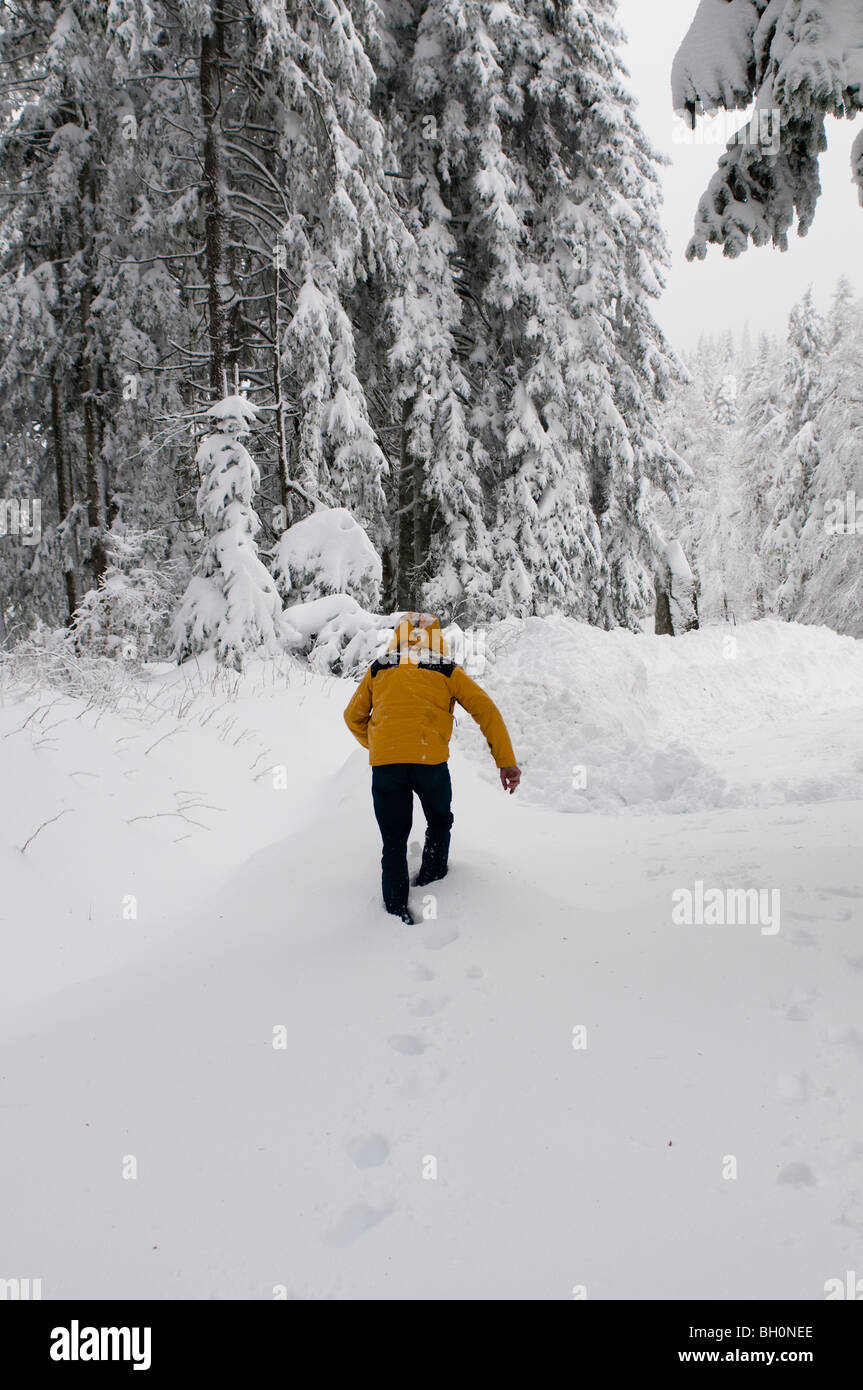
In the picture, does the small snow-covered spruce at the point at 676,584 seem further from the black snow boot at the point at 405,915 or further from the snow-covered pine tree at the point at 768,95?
the black snow boot at the point at 405,915

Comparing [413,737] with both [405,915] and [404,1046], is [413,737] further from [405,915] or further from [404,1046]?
[404,1046]

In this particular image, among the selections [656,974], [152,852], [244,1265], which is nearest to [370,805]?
[152,852]

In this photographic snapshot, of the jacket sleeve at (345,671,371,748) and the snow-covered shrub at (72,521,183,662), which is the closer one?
the jacket sleeve at (345,671,371,748)

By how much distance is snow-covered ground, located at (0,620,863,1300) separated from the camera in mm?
2285

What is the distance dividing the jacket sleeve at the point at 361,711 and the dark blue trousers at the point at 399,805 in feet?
1.26

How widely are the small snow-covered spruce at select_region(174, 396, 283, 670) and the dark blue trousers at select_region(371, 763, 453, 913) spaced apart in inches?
220

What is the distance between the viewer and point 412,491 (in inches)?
586

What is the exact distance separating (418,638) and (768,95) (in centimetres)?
350

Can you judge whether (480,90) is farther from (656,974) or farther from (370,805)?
(656,974)

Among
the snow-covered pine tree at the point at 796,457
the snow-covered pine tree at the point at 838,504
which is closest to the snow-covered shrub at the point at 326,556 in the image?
the snow-covered pine tree at the point at 838,504

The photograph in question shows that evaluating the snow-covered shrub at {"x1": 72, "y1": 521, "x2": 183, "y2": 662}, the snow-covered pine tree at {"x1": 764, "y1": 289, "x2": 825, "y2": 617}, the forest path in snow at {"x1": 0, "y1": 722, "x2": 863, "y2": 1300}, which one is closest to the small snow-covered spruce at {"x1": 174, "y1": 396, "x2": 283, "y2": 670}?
the snow-covered shrub at {"x1": 72, "y1": 521, "x2": 183, "y2": 662}

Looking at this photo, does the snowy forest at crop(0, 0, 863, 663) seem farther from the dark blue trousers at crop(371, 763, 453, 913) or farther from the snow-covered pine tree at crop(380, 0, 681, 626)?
the dark blue trousers at crop(371, 763, 453, 913)

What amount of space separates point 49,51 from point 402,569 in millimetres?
9833

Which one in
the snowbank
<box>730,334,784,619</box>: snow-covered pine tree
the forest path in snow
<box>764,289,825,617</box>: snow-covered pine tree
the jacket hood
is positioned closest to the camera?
the forest path in snow
